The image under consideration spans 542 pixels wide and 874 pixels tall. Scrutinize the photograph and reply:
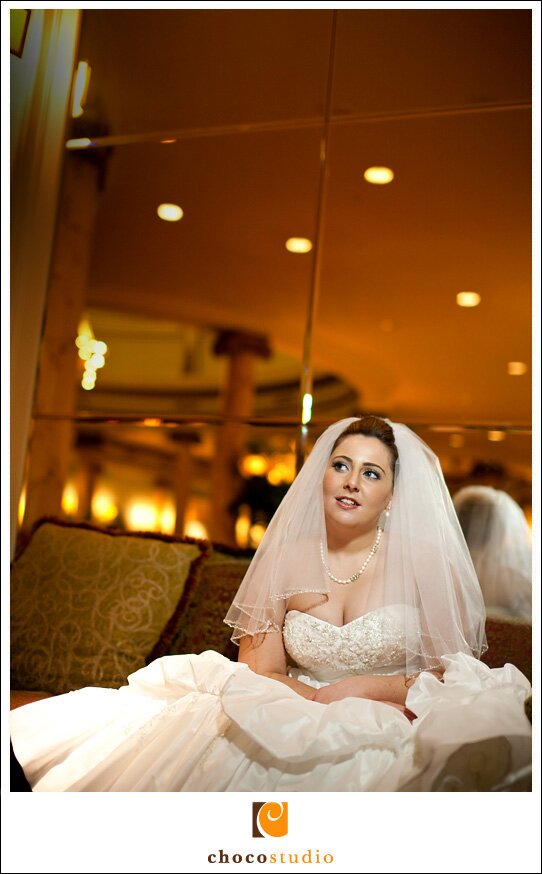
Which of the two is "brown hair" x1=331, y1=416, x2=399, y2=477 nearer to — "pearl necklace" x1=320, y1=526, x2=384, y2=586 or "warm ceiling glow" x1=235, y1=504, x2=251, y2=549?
"pearl necklace" x1=320, y1=526, x2=384, y2=586

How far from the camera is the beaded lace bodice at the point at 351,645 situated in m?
1.76

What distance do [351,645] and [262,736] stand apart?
39 cm

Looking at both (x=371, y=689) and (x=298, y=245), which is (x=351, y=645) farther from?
(x=298, y=245)

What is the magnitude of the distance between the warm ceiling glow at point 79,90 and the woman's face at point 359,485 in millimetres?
1748

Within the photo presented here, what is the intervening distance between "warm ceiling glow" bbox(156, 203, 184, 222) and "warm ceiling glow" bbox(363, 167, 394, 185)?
63 centimetres

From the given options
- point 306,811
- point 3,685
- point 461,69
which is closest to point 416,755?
point 306,811

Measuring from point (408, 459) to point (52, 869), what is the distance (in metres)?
1.12

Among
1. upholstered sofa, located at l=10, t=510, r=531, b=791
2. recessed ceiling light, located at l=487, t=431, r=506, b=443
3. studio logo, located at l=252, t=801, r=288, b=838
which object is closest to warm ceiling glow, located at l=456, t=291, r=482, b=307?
recessed ceiling light, located at l=487, t=431, r=506, b=443

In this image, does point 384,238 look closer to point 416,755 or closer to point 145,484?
point 145,484

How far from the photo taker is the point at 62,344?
2.74 m

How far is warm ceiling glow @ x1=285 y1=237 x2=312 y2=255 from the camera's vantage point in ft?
7.96

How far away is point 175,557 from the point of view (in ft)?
7.20

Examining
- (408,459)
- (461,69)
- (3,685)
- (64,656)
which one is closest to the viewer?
(3,685)

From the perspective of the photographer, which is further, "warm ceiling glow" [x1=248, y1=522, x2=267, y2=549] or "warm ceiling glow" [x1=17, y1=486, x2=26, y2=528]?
"warm ceiling glow" [x1=17, y1=486, x2=26, y2=528]
